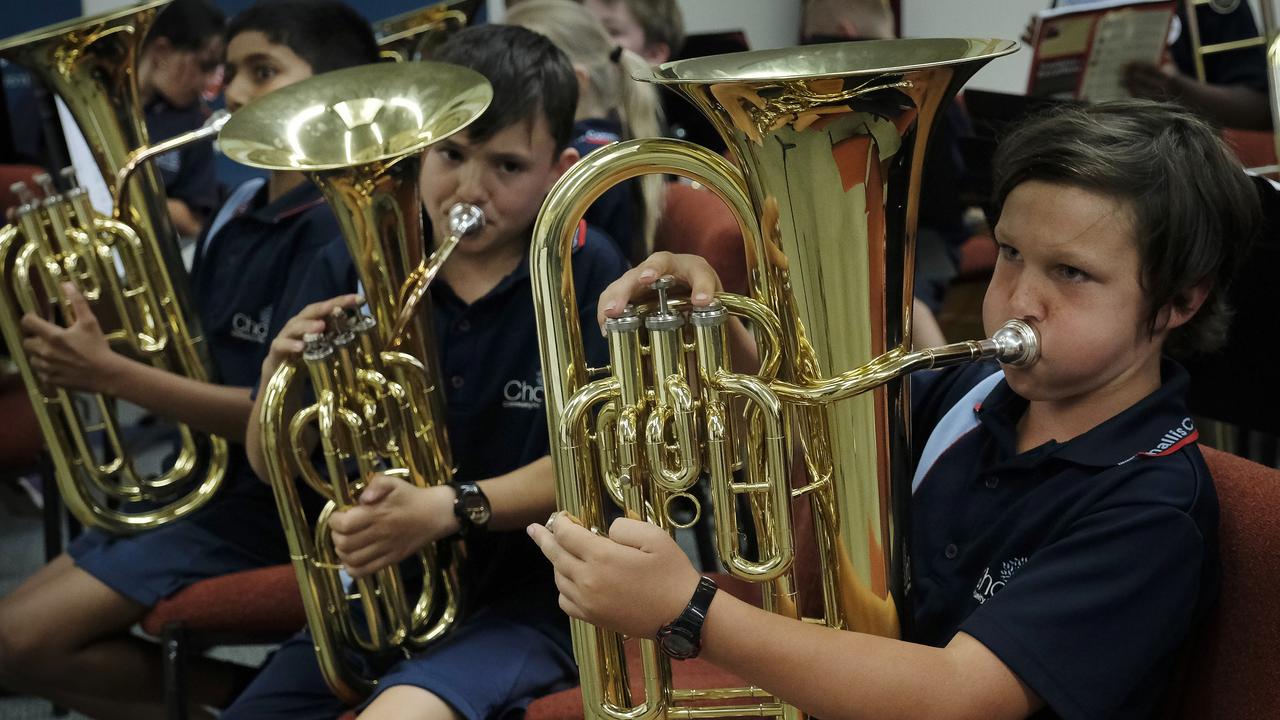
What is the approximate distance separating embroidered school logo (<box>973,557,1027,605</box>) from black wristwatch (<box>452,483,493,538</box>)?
20.8 inches

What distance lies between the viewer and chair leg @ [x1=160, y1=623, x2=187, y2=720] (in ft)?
5.02

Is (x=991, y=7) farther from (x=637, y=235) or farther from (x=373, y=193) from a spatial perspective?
(x=373, y=193)

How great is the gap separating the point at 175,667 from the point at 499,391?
55 centimetres

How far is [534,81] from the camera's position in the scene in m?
1.43


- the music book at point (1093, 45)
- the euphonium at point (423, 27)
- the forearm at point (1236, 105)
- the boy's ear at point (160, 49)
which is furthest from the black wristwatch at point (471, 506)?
the boy's ear at point (160, 49)

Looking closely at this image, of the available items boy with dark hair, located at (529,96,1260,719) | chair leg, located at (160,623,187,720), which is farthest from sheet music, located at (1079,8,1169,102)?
chair leg, located at (160,623,187,720)

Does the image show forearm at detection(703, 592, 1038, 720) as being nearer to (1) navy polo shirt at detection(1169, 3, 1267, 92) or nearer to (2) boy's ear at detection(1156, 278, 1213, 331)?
(2) boy's ear at detection(1156, 278, 1213, 331)

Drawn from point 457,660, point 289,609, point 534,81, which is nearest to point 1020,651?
point 457,660

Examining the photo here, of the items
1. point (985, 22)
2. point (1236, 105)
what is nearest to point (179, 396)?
point (1236, 105)

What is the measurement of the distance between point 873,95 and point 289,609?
104 cm

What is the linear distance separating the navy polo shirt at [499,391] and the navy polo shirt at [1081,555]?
1.71 feet

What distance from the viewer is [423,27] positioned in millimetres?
2332

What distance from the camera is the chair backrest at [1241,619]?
0.84m

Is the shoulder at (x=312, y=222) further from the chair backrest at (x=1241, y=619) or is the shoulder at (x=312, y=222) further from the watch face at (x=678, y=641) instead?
the chair backrest at (x=1241, y=619)
